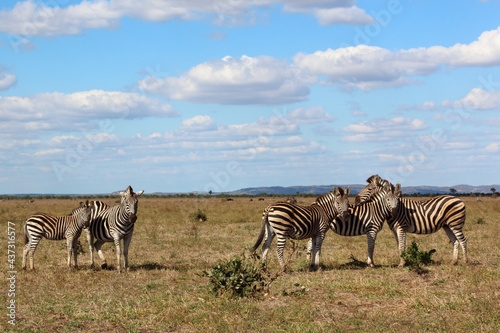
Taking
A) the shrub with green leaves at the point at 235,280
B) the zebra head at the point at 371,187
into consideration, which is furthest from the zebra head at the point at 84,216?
the zebra head at the point at 371,187

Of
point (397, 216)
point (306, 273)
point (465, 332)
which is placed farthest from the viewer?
point (397, 216)

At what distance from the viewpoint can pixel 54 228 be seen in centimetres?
1437

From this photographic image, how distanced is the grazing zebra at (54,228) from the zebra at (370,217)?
7.08 meters

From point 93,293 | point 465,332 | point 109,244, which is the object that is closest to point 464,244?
point 465,332

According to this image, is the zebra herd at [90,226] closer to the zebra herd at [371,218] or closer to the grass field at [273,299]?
the grass field at [273,299]

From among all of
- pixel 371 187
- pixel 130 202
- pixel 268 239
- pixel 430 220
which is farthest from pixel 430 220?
pixel 130 202

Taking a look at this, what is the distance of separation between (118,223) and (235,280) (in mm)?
4978

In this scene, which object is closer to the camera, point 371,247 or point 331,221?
point 371,247

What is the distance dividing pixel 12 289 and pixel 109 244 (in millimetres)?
9032

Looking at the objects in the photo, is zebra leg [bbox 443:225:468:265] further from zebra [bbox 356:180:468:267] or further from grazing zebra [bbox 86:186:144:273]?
grazing zebra [bbox 86:186:144:273]

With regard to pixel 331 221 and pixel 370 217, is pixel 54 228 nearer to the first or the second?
pixel 331 221

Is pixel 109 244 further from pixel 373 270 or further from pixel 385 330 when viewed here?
pixel 385 330

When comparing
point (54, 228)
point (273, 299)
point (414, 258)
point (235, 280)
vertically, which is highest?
point (54, 228)

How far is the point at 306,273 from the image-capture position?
12.9 metres
